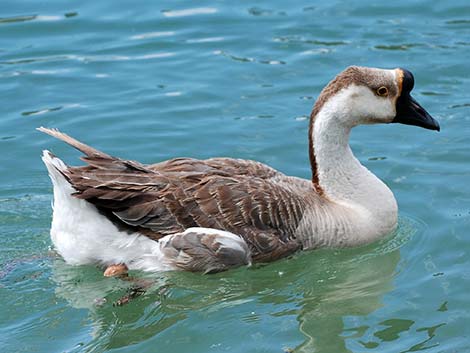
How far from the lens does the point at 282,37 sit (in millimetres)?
15719

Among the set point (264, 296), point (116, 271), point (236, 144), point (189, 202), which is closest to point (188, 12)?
point (236, 144)

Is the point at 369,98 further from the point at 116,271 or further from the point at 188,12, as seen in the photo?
the point at 188,12

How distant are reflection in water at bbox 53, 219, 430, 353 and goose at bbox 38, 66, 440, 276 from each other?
0.14 m

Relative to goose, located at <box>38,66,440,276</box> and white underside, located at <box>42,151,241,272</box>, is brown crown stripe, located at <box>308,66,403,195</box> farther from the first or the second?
white underside, located at <box>42,151,241,272</box>

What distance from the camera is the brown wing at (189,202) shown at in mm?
10000

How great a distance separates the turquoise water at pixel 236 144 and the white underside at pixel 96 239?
196mm

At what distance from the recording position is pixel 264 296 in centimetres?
983

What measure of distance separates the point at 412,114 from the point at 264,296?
2.48 meters

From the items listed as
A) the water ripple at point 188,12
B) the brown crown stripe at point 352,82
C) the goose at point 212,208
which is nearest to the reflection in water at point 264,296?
the goose at point 212,208

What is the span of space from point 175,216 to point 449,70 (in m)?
5.97

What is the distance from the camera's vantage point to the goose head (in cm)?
1041

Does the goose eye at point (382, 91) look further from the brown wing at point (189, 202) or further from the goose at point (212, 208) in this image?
the brown wing at point (189, 202)

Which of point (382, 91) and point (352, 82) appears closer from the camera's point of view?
point (352, 82)

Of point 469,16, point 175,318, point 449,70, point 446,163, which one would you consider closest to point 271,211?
point 175,318
